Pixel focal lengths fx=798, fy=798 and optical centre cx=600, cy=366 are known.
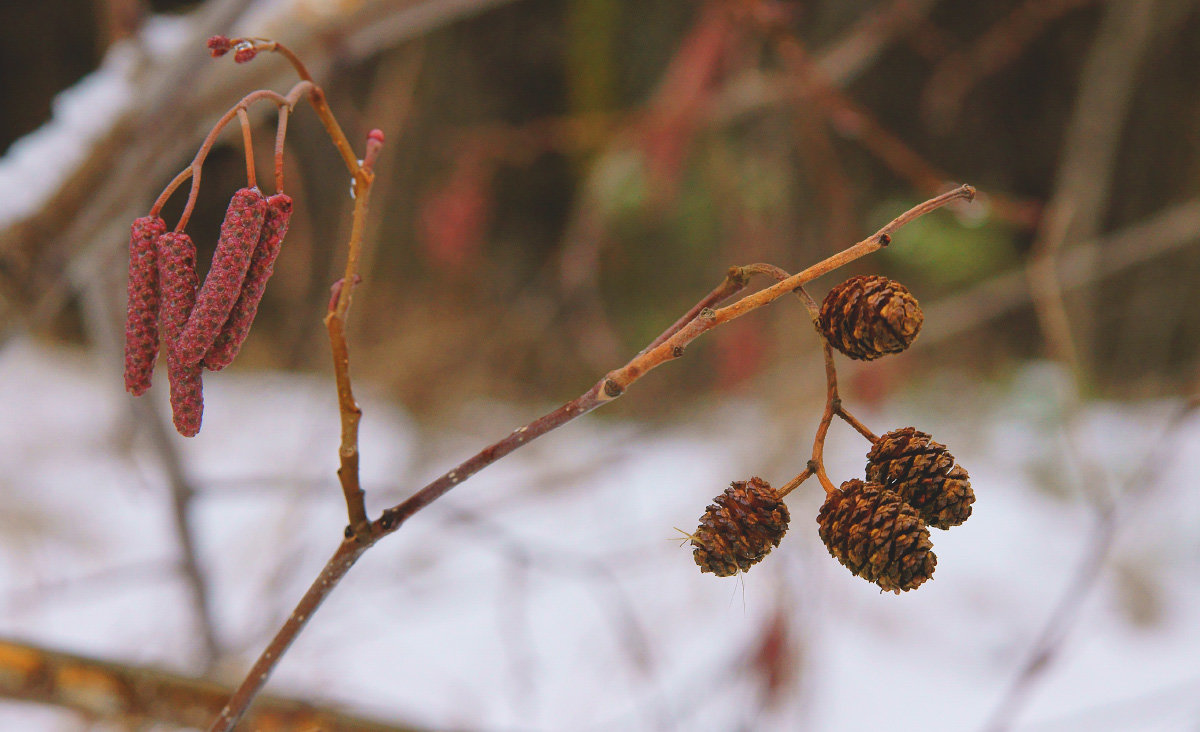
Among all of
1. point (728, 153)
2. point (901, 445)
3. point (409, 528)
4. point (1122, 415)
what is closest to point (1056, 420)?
point (1122, 415)

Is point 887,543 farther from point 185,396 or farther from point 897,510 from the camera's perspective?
point 185,396

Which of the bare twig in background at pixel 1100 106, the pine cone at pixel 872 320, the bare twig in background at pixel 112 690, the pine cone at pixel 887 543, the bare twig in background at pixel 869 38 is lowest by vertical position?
the pine cone at pixel 887 543

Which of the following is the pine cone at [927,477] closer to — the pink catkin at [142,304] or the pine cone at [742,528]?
the pine cone at [742,528]

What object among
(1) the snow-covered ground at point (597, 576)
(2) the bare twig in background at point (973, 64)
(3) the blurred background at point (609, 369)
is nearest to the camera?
(3) the blurred background at point (609, 369)

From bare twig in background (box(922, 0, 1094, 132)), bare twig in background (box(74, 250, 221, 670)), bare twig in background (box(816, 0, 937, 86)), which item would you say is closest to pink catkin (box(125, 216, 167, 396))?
bare twig in background (box(74, 250, 221, 670))

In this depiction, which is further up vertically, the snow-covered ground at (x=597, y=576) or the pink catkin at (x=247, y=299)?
the snow-covered ground at (x=597, y=576)

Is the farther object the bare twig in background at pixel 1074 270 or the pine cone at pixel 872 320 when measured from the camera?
the bare twig in background at pixel 1074 270

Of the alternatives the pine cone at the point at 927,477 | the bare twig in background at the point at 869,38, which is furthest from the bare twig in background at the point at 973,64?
the pine cone at the point at 927,477

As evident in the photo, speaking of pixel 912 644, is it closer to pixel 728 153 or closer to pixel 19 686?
pixel 728 153
